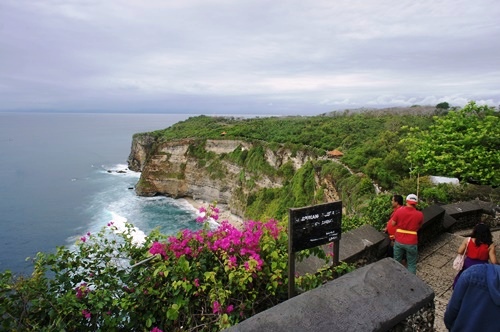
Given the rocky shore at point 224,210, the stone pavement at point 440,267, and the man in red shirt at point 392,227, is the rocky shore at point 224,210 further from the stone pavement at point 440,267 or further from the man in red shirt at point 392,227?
the man in red shirt at point 392,227

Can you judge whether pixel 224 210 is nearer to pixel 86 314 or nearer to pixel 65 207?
pixel 65 207

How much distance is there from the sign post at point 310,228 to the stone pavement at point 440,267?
2.64 m

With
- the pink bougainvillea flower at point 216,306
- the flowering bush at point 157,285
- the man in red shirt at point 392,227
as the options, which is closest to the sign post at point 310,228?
the flowering bush at point 157,285

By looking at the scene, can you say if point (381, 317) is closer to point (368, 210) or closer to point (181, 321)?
point (181, 321)

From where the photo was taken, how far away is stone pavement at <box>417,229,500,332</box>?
206 inches

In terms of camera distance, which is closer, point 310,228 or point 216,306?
point 216,306

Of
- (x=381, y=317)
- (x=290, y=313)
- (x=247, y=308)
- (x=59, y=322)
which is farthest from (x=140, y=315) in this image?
(x=381, y=317)

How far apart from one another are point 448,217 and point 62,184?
2717 inches

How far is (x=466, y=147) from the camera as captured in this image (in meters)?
10.9

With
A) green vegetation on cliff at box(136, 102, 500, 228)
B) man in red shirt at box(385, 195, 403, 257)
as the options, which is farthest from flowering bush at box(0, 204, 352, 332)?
man in red shirt at box(385, 195, 403, 257)

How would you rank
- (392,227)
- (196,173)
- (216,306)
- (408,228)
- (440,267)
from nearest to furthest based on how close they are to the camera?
(216,306), (408,228), (392,227), (440,267), (196,173)

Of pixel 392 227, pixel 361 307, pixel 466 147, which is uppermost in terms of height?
pixel 466 147

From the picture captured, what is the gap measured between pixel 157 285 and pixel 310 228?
5.60ft

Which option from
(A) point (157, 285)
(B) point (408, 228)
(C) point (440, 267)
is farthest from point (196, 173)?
(A) point (157, 285)
